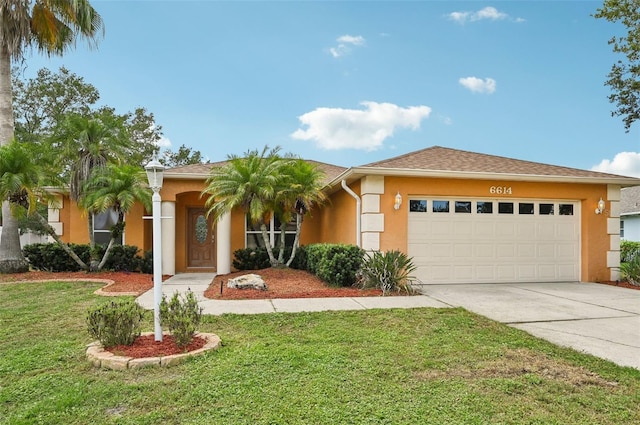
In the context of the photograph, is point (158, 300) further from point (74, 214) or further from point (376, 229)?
point (74, 214)

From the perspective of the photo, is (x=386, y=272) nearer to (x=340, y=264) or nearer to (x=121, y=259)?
(x=340, y=264)

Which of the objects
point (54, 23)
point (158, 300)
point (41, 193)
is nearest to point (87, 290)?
point (41, 193)

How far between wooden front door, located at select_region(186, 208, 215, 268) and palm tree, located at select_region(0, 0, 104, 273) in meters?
4.98

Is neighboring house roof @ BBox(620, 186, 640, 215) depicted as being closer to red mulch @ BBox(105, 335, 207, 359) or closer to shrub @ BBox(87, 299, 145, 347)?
red mulch @ BBox(105, 335, 207, 359)

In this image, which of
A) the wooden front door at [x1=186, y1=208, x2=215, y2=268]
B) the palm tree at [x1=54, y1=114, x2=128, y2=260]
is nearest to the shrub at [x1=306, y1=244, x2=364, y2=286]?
the wooden front door at [x1=186, y1=208, x2=215, y2=268]

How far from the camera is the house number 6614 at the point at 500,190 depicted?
10.4 meters

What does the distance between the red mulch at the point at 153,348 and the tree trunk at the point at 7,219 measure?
32.9 ft

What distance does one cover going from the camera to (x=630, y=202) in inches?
848

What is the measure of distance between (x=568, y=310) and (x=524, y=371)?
376 cm

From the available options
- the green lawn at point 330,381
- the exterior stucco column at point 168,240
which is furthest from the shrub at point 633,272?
the exterior stucco column at point 168,240

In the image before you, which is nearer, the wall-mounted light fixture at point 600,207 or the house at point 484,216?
the house at point 484,216

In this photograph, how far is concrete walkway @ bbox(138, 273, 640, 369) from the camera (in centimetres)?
512

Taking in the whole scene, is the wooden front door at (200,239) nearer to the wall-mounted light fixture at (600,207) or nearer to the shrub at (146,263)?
the shrub at (146,263)

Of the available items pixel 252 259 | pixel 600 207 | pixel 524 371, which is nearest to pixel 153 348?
pixel 524 371
